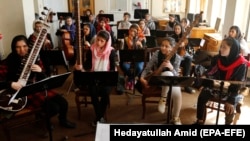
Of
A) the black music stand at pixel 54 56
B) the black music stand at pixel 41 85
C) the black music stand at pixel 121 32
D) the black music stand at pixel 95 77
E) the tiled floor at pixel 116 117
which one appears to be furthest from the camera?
the black music stand at pixel 121 32

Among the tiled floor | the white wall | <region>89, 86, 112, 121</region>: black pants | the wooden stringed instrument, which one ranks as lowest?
the tiled floor

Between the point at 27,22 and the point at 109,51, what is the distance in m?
1.71

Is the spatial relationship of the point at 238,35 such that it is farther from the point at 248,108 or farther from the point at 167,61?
the point at 167,61

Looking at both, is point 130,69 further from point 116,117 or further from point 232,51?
point 232,51

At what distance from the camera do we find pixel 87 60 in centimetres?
335

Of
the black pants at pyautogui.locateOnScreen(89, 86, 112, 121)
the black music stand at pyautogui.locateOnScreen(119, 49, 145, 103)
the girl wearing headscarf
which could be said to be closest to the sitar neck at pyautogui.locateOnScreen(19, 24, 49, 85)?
the black pants at pyautogui.locateOnScreen(89, 86, 112, 121)

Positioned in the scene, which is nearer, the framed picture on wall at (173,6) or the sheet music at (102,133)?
the sheet music at (102,133)

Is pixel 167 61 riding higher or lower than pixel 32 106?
higher

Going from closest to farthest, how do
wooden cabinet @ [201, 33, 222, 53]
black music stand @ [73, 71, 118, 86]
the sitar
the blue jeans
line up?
the sitar
black music stand @ [73, 71, 118, 86]
the blue jeans
wooden cabinet @ [201, 33, 222, 53]

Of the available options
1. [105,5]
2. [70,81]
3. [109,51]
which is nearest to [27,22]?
[70,81]

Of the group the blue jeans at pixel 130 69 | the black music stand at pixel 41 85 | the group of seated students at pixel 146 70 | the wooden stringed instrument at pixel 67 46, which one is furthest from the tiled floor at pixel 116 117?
the wooden stringed instrument at pixel 67 46

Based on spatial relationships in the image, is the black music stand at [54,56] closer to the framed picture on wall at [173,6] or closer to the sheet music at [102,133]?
the sheet music at [102,133]

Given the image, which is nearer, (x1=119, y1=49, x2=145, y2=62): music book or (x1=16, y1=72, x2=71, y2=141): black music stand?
(x1=16, y1=72, x2=71, y2=141): black music stand

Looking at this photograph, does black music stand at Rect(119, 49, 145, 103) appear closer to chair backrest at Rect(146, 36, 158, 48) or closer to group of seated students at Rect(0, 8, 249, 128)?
group of seated students at Rect(0, 8, 249, 128)
